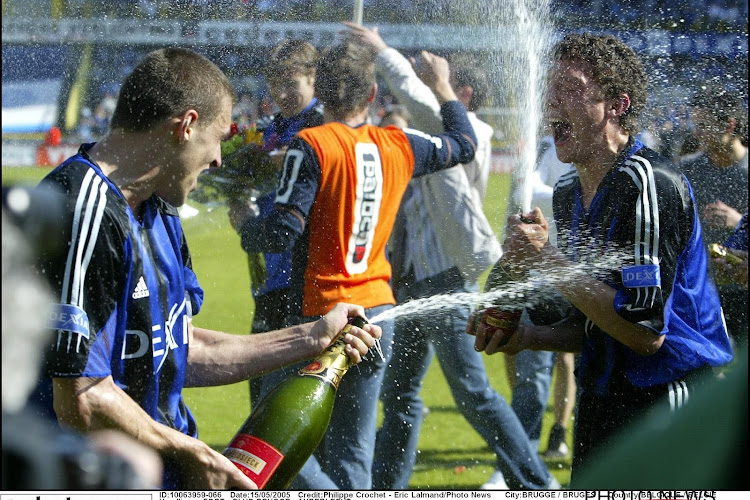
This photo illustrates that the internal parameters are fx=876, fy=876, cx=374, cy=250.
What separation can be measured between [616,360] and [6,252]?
1.86 metres

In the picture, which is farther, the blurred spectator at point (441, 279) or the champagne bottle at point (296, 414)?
the blurred spectator at point (441, 279)

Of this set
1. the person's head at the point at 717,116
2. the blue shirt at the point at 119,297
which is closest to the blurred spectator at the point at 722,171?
the person's head at the point at 717,116

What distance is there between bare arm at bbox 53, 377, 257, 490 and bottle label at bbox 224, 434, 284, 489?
8cm

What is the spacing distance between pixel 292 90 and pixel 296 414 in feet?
3.96

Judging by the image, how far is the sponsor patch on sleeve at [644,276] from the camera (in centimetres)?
239

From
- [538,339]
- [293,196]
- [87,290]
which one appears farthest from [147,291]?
[538,339]

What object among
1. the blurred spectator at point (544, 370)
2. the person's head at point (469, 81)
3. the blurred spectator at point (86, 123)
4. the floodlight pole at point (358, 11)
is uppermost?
the floodlight pole at point (358, 11)

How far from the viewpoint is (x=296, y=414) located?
2.33m

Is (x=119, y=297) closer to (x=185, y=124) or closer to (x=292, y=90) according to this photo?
(x=185, y=124)

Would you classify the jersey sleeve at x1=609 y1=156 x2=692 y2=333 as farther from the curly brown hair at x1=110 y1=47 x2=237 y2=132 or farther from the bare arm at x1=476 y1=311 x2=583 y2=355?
the curly brown hair at x1=110 y1=47 x2=237 y2=132

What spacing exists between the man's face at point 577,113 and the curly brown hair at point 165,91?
1075mm

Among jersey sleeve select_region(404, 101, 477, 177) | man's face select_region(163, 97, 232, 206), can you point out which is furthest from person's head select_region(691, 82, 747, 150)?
man's face select_region(163, 97, 232, 206)

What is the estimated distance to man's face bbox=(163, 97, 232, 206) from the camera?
2143mm

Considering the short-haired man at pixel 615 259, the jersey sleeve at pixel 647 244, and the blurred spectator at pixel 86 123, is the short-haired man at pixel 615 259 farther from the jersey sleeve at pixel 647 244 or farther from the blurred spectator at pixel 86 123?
the blurred spectator at pixel 86 123
